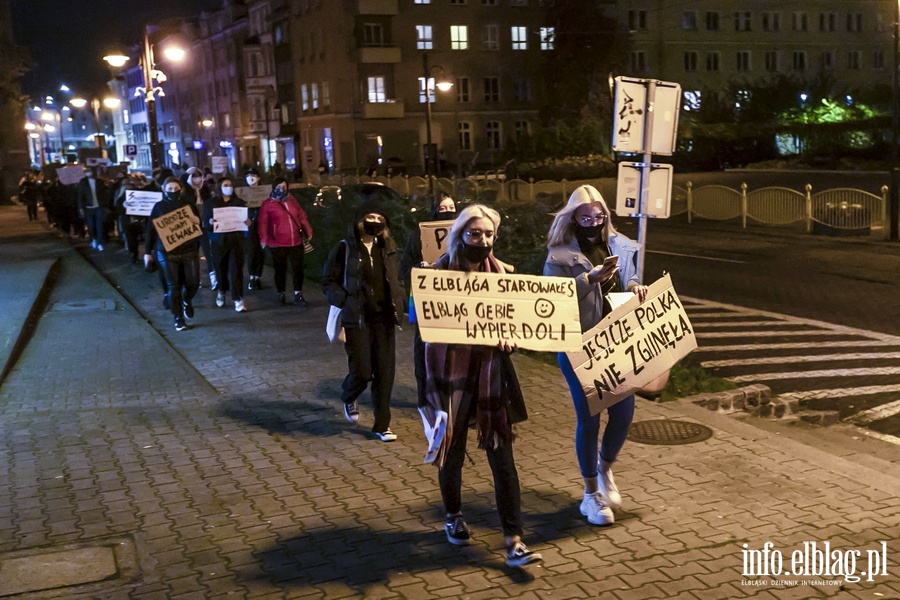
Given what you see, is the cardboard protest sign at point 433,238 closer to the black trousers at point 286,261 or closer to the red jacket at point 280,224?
the red jacket at point 280,224

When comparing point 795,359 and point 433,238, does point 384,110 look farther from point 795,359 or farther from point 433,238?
point 433,238

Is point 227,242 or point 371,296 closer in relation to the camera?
point 371,296

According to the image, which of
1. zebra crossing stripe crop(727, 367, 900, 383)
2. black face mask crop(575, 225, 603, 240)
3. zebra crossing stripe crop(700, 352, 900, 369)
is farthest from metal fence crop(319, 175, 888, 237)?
black face mask crop(575, 225, 603, 240)

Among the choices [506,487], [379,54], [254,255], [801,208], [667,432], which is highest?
[379,54]

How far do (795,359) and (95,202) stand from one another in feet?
56.5

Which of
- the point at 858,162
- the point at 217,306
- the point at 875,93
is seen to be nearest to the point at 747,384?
the point at 217,306

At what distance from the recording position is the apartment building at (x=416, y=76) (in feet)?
197

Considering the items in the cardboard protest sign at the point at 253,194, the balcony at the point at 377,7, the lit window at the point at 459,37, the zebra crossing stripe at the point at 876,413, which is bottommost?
the zebra crossing stripe at the point at 876,413

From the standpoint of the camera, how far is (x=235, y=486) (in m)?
6.58

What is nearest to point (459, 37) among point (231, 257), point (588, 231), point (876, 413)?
point (231, 257)

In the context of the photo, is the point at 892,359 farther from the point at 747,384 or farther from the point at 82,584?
the point at 82,584

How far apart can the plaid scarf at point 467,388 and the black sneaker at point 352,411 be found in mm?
2914

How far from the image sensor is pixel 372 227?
7.37 meters

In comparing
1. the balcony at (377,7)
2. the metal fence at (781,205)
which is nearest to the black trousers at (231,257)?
the metal fence at (781,205)
